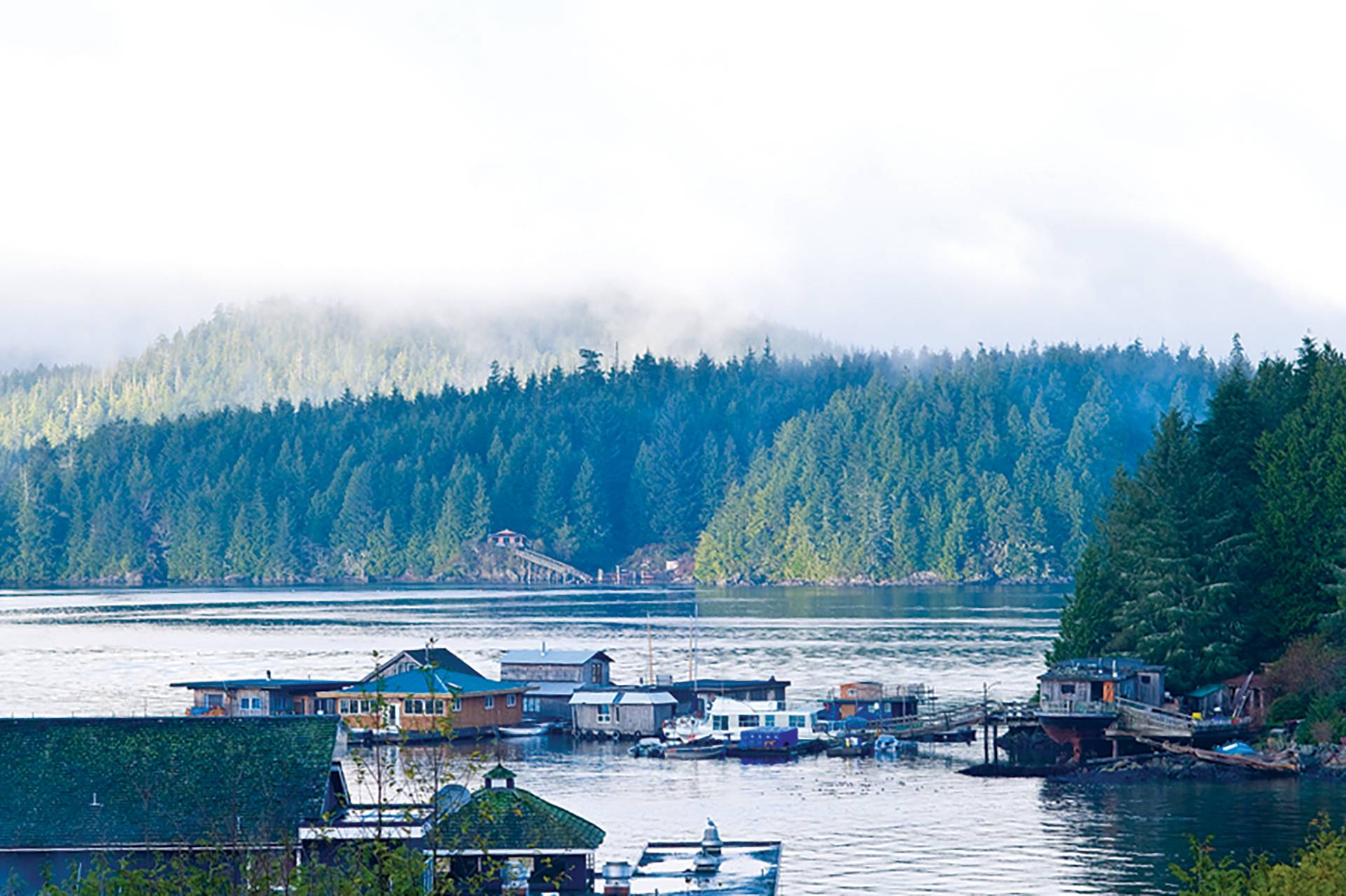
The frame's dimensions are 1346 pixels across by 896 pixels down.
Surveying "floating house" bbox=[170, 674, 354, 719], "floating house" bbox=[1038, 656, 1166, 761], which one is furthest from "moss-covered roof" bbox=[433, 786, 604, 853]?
"floating house" bbox=[170, 674, 354, 719]

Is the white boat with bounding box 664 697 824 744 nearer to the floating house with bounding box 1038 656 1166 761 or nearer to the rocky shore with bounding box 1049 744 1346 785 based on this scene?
the floating house with bounding box 1038 656 1166 761

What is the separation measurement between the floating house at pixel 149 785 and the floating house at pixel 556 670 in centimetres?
5273

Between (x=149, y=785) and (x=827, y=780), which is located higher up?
(x=149, y=785)

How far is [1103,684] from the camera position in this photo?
7600cm

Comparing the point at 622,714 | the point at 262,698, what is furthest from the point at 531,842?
the point at 262,698

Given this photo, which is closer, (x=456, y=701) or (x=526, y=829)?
(x=526, y=829)

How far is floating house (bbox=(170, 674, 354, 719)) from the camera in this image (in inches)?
3541

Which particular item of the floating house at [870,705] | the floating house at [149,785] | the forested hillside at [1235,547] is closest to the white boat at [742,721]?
the floating house at [870,705]

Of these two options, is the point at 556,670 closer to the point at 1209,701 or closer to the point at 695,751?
the point at 695,751

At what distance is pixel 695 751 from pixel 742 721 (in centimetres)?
387

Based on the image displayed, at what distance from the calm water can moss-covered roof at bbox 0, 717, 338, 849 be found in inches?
582

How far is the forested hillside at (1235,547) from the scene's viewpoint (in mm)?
79000

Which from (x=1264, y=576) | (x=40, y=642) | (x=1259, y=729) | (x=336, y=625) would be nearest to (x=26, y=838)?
(x=1259, y=729)

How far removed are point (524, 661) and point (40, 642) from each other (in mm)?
58737
